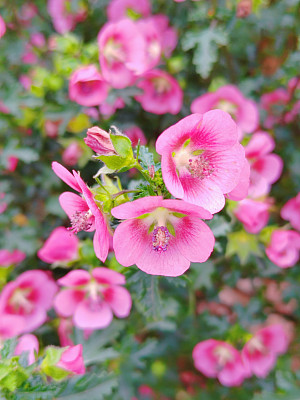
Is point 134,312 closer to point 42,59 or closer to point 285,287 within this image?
point 285,287

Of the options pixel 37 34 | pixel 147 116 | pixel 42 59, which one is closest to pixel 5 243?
pixel 147 116

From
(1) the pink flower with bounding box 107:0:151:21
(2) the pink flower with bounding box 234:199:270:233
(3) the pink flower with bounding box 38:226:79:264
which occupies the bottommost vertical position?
(3) the pink flower with bounding box 38:226:79:264

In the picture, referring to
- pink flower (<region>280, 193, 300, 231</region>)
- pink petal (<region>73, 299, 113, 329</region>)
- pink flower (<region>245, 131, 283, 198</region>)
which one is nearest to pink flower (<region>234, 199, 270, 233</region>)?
pink flower (<region>245, 131, 283, 198</region>)

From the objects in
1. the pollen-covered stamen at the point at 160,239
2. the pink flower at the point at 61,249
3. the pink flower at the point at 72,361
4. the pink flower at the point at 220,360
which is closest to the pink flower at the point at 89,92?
the pink flower at the point at 61,249

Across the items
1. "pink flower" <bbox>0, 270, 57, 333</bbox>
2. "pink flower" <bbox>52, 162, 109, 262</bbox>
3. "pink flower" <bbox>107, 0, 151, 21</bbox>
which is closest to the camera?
"pink flower" <bbox>52, 162, 109, 262</bbox>

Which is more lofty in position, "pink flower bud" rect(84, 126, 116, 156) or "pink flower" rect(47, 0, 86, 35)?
"pink flower bud" rect(84, 126, 116, 156)

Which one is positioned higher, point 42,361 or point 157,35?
point 157,35

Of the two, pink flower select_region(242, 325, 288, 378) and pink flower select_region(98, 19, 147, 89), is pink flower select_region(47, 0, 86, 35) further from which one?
pink flower select_region(242, 325, 288, 378)
